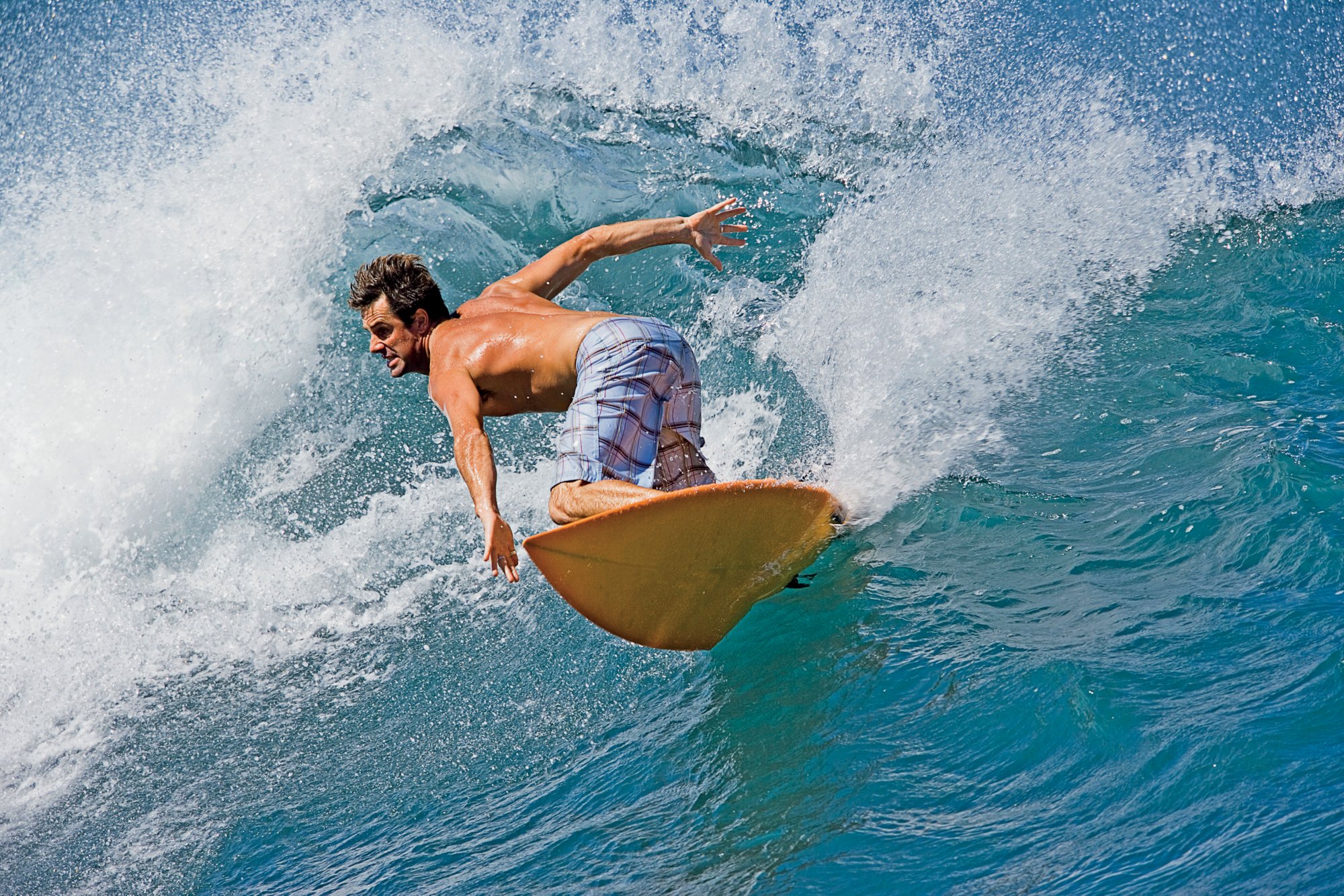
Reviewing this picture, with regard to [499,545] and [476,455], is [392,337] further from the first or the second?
[499,545]

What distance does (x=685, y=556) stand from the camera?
12.1 ft

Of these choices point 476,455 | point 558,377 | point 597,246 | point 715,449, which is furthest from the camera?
point 715,449

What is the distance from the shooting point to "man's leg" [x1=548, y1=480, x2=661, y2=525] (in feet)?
11.8

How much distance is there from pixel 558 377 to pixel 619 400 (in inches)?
12.7

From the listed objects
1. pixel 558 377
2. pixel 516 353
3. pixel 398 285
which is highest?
pixel 398 285

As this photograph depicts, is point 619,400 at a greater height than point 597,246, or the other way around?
point 597,246

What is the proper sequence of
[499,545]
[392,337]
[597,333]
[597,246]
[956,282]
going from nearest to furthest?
[499,545], [597,333], [392,337], [597,246], [956,282]

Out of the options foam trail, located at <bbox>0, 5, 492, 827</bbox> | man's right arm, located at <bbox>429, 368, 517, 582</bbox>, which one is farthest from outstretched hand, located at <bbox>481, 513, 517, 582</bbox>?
foam trail, located at <bbox>0, 5, 492, 827</bbox>

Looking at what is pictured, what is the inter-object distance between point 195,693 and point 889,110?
5813mm

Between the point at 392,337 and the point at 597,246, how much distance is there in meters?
0.97

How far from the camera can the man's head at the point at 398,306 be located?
401 cm

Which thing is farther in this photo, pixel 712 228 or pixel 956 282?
pixel 956 282

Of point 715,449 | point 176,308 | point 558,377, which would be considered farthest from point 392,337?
point 176,308

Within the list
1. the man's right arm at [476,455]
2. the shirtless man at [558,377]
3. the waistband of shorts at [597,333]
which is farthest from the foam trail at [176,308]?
the waistband of shorts at [597,333]
